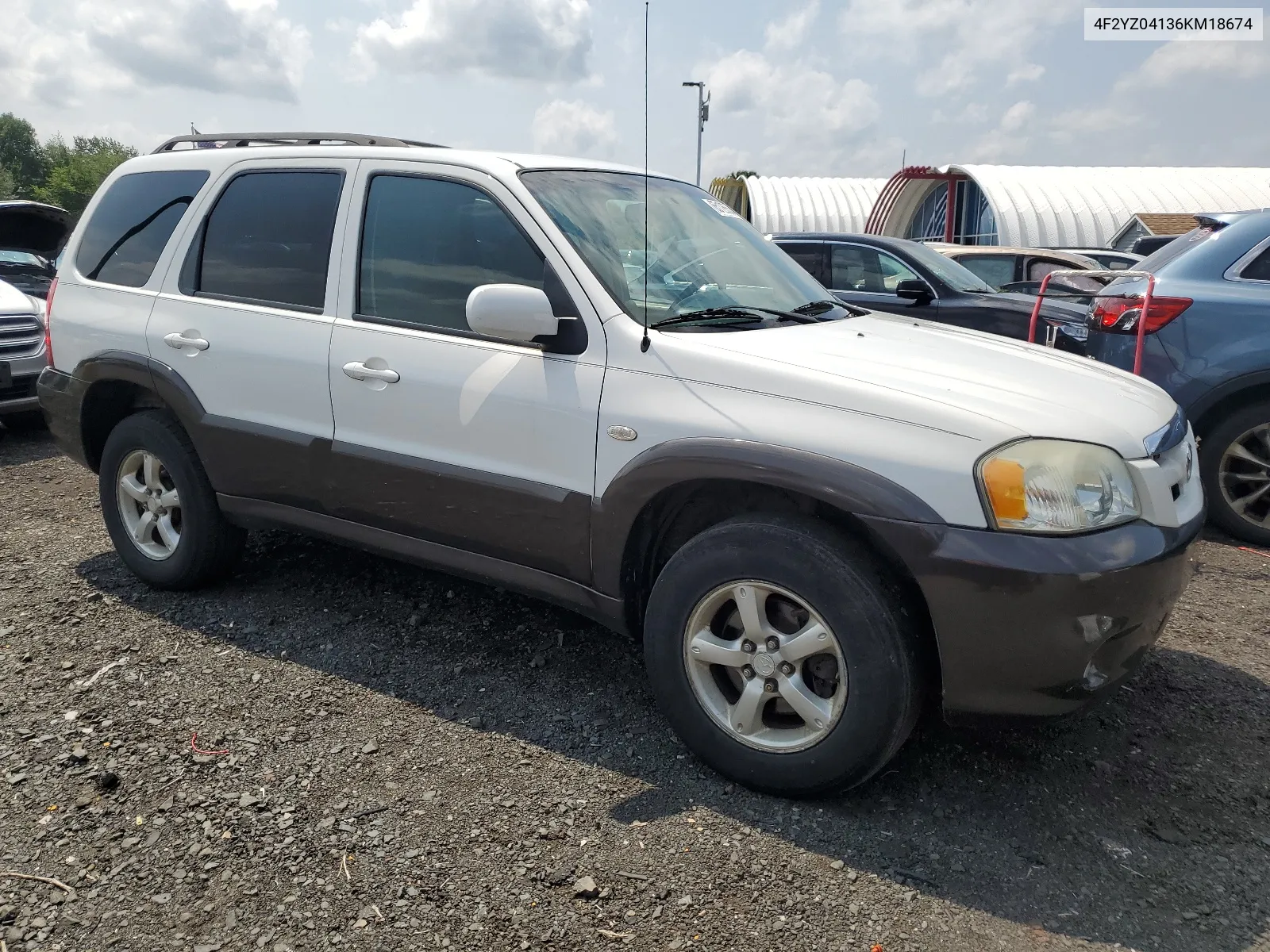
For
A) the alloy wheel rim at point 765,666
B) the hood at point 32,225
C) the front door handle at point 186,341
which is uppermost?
the hood at point 32,225

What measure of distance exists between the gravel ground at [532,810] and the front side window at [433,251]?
4.34ft

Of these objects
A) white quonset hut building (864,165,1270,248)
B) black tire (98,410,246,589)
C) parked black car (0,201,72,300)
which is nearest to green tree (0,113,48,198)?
white quonset hut building (864,165,1270,248)

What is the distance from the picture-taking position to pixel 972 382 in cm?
268

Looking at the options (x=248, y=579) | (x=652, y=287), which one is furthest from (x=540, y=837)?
(x=248, y=579)

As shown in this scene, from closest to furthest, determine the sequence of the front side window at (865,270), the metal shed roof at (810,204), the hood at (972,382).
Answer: the hood at (972,382) → the front side window at (865,270) → the metal shed roof at (810,204)

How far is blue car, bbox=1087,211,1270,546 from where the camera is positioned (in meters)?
4.83

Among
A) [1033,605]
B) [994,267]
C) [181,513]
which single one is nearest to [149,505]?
[181,513]

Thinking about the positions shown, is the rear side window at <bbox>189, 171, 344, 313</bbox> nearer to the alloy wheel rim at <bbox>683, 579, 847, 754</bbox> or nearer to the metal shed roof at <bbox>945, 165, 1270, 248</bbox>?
the alloy wheel rim at <bbox>683, 579, 847, 754</bbox>

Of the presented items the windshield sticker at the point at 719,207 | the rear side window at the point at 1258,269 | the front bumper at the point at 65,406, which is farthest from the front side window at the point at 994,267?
the front bumper at the point at 65,406

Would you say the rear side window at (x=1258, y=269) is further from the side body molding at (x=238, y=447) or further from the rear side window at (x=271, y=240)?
the side body molding at (x=238, y=447)

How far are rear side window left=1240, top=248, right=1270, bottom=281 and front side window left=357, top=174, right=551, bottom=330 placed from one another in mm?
3955

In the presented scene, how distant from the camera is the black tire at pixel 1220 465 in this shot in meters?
4.89

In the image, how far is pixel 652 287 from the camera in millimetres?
3027

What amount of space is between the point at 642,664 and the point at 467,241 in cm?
166
